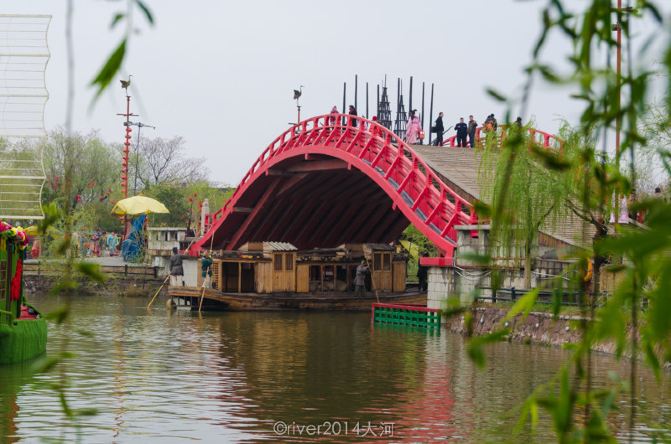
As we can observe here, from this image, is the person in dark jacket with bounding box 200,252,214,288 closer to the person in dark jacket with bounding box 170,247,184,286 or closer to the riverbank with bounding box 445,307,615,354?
the person in dark jacket with bounding box 170,247,184,286

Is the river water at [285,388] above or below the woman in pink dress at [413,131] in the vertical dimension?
below

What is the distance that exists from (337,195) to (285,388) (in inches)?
861

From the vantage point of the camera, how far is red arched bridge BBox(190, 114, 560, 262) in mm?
29562

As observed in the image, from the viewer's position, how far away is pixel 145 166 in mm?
72188

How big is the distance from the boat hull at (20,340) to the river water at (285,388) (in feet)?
0.75

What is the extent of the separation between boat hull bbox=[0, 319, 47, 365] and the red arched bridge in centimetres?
1212

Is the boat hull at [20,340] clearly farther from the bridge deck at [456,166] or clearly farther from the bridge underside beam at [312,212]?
the bridge underside beam at [312,212]

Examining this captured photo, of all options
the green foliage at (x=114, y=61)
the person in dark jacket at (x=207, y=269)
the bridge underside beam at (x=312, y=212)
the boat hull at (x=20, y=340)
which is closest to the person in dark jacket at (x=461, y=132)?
the bridge underside beam at (x=312, y=212)

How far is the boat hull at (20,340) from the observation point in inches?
693

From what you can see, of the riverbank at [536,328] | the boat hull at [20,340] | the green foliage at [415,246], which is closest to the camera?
the boat hull at [20,340]

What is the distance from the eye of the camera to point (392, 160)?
30875 mm

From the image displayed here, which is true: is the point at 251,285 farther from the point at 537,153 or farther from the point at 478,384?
the point at 537,153

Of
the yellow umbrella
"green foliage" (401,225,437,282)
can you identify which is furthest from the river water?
"green foliage" (401,225,437,282)

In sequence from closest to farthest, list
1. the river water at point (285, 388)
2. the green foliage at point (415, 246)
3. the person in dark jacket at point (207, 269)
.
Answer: the river water at point (285, 388) < the person in dark jacket at point (207, 269) < the green foliage at point (415, 246)
